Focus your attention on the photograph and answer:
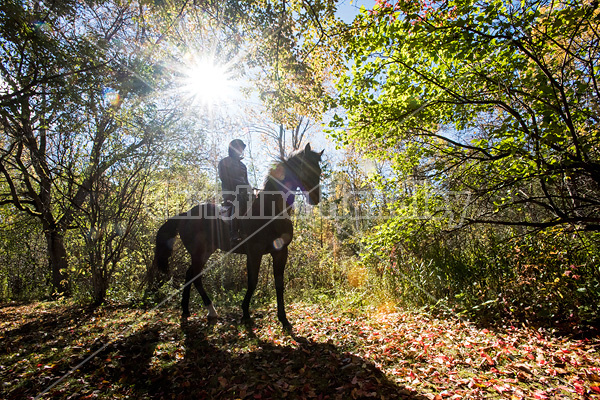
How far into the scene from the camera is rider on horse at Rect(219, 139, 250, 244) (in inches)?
205

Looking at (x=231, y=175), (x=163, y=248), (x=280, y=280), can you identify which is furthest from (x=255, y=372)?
(x=163, y=248)

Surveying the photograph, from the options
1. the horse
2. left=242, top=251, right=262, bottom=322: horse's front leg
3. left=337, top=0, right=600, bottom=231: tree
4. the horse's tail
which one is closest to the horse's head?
the horse

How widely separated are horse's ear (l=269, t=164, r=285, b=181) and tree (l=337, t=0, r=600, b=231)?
Answer: 121cm

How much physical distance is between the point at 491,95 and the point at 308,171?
295cm

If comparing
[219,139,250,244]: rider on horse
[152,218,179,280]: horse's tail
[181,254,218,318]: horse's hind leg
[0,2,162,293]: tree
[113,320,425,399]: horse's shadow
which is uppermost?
[0,2,162,293]: tree

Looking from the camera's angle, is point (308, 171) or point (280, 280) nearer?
point (308, 171)

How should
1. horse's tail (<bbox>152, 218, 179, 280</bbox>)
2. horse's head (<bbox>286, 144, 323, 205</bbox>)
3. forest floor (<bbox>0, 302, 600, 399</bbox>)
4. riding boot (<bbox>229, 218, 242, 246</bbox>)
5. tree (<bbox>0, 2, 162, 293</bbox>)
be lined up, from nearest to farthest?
1. forest floor (<bbox>0, 302, 600, 399</bbox>)
2. tree (<bbox>0, 2, 162, 293</bbox>)
3. horse's head (<bbox>286, 144, 323, 205</bbox>)
4. riding boot (<bbox>229, 218, 242, 246</bbox>)
5. horse's tail (<bbox>152, 218, 179, 280</bbox>)

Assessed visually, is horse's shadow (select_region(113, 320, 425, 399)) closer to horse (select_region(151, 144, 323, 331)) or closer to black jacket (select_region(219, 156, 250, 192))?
horse (select_region(151, 144, 323, 331))

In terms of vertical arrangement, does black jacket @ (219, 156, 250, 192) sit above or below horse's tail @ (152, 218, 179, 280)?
above

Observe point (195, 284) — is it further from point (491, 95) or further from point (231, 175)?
point (491, 95)

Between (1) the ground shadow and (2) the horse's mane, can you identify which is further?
(2) the horse's mane

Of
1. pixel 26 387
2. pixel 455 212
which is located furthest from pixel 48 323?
pixel 455 212

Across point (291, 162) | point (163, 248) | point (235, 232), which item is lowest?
point (163, 248)

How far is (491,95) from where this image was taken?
3.78m
